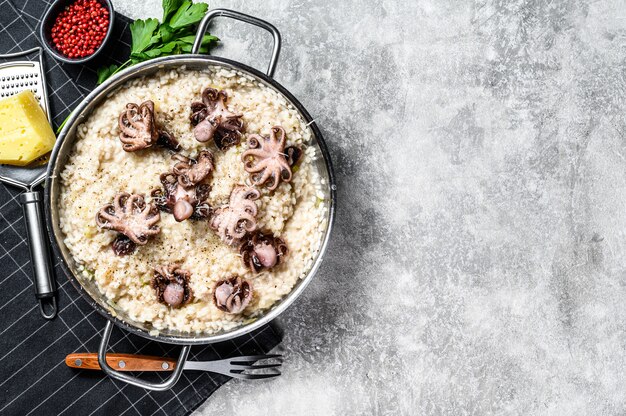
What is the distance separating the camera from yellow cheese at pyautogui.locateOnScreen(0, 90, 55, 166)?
12.5 ft

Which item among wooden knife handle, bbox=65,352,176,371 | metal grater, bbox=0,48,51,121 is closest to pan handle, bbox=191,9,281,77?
metal grater, bbox=0,48,51,121

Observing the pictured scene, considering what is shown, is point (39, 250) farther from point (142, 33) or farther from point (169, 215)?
point (142, 33)

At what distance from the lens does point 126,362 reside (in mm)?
3924

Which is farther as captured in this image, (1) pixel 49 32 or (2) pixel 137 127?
(1) pixel 49 32

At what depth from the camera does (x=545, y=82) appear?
4355 millimetres

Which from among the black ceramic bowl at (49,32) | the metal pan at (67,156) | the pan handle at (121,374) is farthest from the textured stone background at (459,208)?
the black ceramic bowl at (49,32)

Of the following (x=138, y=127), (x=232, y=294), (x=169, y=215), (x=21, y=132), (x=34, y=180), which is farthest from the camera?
(x=34, y=180)

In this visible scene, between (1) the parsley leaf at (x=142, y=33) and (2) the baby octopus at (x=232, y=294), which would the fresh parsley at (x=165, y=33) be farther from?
(2) the baby octopus at (x=232, y=294)

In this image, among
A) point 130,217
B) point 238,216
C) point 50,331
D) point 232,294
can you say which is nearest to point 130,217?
point 130,217

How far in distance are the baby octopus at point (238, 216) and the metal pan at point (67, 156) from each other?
0.50 meters

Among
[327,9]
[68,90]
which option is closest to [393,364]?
[327,9]

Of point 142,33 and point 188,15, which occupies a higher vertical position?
point 188,15

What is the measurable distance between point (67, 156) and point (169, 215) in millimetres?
715

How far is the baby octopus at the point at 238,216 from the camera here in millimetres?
3572
